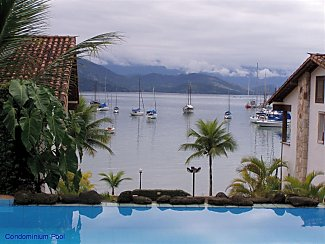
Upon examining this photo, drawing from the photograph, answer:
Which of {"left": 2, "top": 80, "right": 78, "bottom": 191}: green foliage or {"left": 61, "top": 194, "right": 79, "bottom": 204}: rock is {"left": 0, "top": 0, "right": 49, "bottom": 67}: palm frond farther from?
{"left": 61, "top": 194, "right": 79, "bottom": 204}: rock

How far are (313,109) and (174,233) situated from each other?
43.6ft

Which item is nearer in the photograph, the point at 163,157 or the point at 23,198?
the point at 23,198

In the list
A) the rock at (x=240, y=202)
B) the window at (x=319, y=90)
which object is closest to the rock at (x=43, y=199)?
the rock at (x=240, y=202)

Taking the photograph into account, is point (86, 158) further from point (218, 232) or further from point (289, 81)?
point (218, 232)

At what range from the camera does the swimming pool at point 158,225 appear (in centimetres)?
819

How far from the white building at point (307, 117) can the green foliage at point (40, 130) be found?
457 inches

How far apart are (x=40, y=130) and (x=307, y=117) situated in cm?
1413

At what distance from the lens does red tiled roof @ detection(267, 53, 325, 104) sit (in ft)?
61.7

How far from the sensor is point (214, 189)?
95.1 feet

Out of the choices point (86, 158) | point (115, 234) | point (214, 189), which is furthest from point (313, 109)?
point (86, 158)

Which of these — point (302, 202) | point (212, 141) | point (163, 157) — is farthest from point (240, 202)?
point (163, 157)

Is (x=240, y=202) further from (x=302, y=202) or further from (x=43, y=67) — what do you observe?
(x=43, y=67)

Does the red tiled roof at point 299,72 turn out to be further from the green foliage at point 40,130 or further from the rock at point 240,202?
the green foliage at point 40,130

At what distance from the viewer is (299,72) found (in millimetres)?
20625
